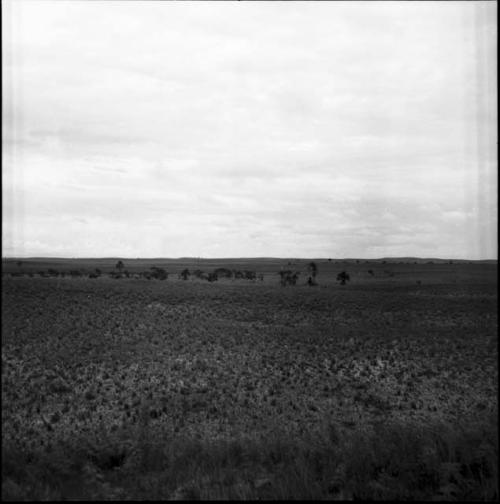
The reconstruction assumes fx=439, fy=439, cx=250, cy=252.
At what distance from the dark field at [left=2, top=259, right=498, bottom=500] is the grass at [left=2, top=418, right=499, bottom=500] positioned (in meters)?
0.03

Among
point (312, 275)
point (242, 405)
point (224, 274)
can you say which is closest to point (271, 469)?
point (242, 405)

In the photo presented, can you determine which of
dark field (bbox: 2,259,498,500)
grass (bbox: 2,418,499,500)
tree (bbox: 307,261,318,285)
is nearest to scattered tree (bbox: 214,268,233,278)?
tree (bbox: 307,261,318,285)

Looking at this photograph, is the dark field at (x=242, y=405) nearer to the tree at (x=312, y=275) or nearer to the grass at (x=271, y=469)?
the grass at (x=271, y=469)

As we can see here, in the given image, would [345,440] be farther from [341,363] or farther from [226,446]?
[341,363]

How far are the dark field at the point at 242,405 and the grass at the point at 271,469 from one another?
0.03 m

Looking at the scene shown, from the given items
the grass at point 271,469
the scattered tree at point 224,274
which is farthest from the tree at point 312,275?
the grass at point 271,469

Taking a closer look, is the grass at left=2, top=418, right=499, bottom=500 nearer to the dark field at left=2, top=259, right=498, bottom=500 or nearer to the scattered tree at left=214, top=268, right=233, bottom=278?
the dark field at left=2, top=259, right=498, bottom=500

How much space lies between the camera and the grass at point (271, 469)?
566cm

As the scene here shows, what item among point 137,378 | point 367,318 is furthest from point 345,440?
point 367,318

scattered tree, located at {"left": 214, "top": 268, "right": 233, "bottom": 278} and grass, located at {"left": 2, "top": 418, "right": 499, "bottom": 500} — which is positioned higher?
grass, located at {"left": 2, "top": 418, "right": 499, "bottom": 500}

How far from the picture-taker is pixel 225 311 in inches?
1337

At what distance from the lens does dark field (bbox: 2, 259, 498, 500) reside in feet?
19.8

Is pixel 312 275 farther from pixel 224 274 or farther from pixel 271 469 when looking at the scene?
pixel 271 469

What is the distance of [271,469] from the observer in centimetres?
671
